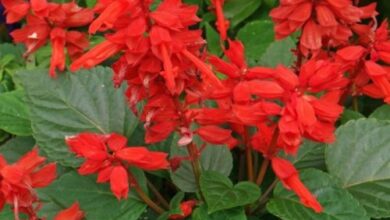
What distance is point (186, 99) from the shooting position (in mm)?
977

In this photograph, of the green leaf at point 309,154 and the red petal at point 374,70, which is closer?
the red petal at point 374,70

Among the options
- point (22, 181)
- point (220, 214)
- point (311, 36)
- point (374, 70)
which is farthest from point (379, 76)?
point (22, 181)

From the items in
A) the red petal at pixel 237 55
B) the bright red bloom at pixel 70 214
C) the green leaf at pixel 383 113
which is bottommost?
the green leaf at pixel 383 113

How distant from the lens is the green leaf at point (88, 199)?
43.4 inches

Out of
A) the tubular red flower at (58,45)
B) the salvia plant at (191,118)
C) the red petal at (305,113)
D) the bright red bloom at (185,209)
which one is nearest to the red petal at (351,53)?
the salvia plant at (191,118)

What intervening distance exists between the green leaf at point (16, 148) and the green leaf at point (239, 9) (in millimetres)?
556

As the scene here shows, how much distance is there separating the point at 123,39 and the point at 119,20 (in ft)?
0.09

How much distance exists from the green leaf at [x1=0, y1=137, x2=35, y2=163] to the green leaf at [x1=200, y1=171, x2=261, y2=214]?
1.27 ft

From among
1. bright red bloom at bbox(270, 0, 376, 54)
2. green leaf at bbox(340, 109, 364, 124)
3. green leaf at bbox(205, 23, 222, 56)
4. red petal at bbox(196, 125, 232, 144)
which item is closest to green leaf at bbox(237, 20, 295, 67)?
green leaf at bbox(205, 23, 222, 56)

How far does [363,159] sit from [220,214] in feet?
0.88

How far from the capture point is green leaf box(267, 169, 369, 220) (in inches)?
40.3

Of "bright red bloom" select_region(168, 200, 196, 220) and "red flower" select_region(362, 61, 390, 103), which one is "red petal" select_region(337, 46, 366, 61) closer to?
"red flower" select_region(362, 61, 390, 103)

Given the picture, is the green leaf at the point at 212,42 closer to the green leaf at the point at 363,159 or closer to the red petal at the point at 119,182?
the green leaf at the point at 363,159

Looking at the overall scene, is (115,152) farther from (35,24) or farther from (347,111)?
(347,111)
